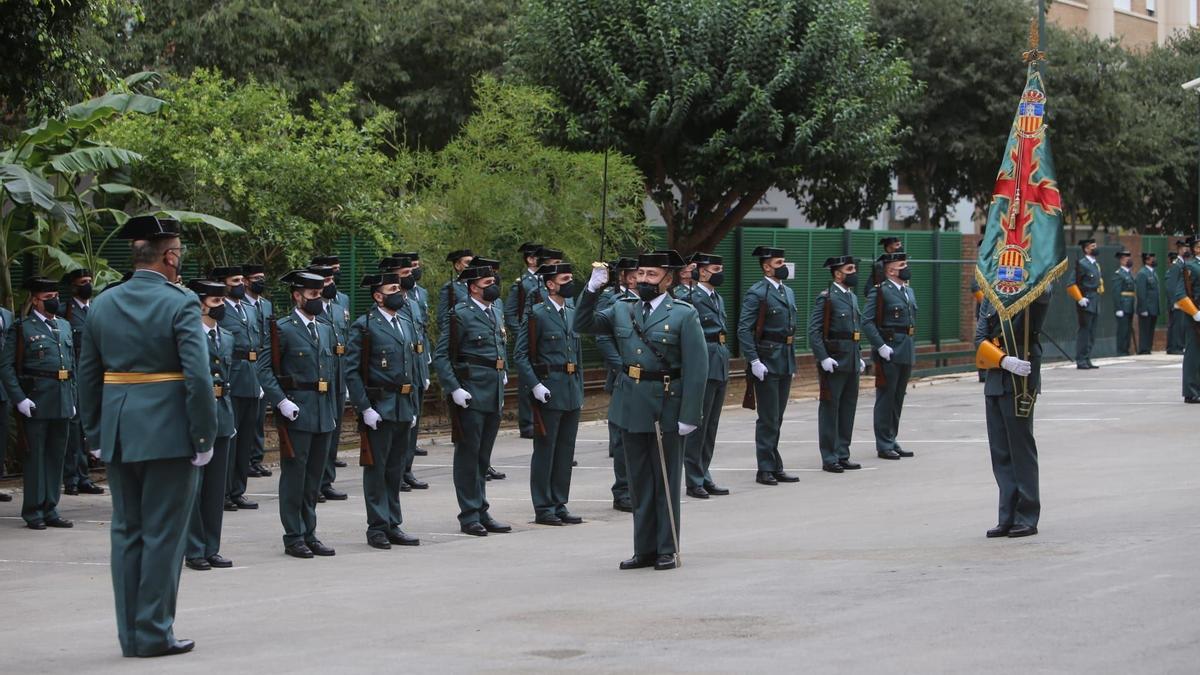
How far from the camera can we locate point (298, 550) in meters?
12.1

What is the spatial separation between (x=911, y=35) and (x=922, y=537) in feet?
89.6

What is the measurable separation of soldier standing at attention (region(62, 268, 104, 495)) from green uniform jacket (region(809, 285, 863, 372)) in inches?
279

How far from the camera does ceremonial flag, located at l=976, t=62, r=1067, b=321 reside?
12320 millimetres

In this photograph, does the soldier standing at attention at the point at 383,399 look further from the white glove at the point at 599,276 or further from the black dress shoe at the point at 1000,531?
the black dress shoe at the point at 1000,531

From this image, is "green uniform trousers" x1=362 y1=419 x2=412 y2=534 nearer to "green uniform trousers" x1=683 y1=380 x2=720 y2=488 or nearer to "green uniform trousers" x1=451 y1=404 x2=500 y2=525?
"green uniform trousers" x1=451 y1=404 x2=500 y2=525

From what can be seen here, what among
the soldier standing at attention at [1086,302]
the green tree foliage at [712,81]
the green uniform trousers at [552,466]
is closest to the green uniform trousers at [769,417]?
the green uniform trousers at [552,466]

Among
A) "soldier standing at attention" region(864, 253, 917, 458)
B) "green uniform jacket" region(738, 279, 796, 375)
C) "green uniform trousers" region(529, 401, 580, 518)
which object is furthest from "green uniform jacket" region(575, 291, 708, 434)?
"soldier standing at attention" region(864, 253, 917, 458)

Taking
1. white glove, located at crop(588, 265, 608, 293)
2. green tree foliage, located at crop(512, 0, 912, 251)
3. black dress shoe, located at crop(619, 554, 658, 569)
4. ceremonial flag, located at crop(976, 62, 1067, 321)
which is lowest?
black dress shoe, located at crop(619, 554, 658, 569)

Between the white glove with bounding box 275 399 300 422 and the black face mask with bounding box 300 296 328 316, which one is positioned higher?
the black face mask with bounding box 300 296 328 316

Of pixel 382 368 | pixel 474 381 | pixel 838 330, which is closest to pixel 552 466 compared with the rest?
pixel 474 381

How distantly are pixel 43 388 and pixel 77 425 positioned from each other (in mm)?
1364

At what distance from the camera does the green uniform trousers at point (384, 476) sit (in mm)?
12609

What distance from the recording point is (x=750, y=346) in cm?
1652

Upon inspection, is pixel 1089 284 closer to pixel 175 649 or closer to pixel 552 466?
pixel 552 466
